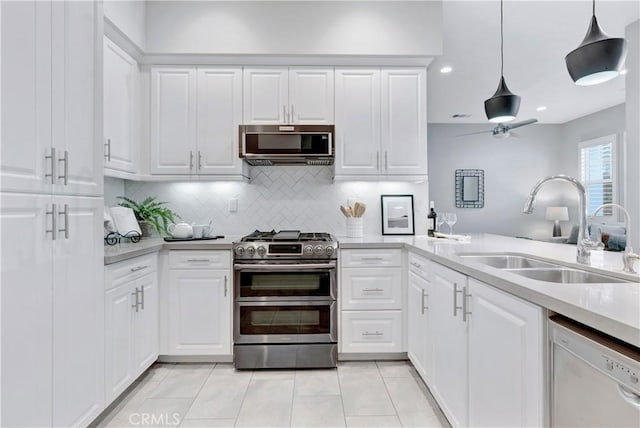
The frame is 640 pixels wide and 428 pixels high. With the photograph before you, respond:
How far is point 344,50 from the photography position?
288 cm

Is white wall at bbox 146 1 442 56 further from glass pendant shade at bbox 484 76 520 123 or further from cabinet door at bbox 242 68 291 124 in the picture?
glass pendant shade at bbox 484 76 520 123

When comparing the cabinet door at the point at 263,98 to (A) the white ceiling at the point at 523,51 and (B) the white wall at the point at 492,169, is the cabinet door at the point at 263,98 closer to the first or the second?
(A) the white ceiling at the point at 523,51

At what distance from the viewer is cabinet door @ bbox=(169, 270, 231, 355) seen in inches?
104

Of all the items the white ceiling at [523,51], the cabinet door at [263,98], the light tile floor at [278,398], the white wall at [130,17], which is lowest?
the light tile floor at [278,398]

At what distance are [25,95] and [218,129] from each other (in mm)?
1681

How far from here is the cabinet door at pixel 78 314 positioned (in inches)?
60.3

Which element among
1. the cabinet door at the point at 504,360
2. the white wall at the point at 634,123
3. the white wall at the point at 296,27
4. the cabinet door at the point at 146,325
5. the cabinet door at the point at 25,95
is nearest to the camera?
the cabinet door at the point at 504,360

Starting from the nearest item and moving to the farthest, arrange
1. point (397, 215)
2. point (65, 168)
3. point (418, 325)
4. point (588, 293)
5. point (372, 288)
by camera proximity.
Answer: point (588, 293) → point (65, 168) → point (418, 325) → point (372, 288) → point (397, 215)

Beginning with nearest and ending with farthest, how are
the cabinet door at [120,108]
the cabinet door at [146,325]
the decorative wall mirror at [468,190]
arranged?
the cabinet door at [146,325] < the cabinet door at [120,108] < the decorative wall mirror at [468,190]

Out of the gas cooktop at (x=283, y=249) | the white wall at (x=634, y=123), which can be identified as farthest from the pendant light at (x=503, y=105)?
the white wall at (x=634, y=123)

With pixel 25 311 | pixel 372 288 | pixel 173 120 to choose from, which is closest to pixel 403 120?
pixel 372 288

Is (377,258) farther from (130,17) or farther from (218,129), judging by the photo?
(130,17)

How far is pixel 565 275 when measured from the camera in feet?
5.25

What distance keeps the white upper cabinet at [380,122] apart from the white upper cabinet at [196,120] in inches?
36.0
